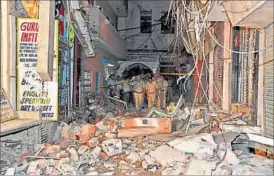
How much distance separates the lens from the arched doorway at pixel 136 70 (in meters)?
26.0

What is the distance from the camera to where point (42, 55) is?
8016 millimetres

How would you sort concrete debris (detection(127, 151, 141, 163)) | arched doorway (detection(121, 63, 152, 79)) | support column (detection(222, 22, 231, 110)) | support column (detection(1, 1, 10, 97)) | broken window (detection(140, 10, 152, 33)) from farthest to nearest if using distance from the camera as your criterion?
1. broken window (detection(140, 10, 152, 33))
2. arched doorway (detection(121, 63, 152, 79))
3. support column (detection(222, 22, 231, 110))
4. support column (detection(1, 1, 10, 97))
5. concrete debris (detection(127, 151, 141, 163))

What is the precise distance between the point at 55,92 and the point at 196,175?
3783 millimetres

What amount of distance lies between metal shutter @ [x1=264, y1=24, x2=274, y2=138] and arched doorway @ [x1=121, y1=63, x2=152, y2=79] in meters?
18.8

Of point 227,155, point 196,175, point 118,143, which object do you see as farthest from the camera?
point 118,143

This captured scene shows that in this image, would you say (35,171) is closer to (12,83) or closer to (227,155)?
(12,83)

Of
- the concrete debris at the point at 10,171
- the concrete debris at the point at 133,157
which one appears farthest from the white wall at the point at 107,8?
the concrete debris at the point at 10,171

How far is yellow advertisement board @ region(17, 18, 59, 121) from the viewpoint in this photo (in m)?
7.96

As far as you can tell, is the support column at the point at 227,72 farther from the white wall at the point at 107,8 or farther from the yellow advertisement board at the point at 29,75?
the white wall at the point at 107,8

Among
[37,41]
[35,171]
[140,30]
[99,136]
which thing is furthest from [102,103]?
[140,30]

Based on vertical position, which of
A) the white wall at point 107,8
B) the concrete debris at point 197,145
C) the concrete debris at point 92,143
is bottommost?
the concrete debris at point 92,143

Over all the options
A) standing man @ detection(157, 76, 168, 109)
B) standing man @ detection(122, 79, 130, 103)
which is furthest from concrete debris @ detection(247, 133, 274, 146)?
standing man @ detection(122, 79, 130, 103)

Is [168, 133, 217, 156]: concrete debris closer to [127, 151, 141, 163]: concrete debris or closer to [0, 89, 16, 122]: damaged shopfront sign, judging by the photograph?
[127, 151, 141, 163]: concrete debris

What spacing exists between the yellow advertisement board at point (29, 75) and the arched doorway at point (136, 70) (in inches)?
700
